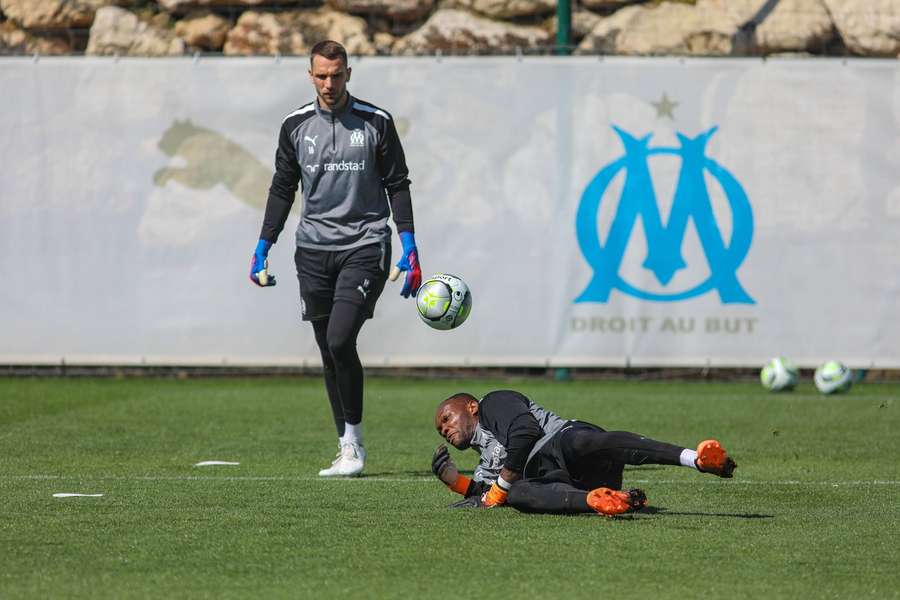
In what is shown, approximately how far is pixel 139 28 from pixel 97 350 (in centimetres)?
380

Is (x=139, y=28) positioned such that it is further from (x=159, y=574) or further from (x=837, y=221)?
(x=159, y=574)

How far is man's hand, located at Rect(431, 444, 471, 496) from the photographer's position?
244 inches

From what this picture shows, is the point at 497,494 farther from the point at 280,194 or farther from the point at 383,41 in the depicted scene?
the point at 383,41

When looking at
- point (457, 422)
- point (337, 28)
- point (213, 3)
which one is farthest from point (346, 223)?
point (213, 3)

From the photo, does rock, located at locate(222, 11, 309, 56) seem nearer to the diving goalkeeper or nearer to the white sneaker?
the white sneaker

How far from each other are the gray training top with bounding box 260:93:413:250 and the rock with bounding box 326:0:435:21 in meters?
7.49

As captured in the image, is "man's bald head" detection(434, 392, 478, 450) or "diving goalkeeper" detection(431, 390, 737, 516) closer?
"diving goalkeeper" detection(431, 390, 737, 516)

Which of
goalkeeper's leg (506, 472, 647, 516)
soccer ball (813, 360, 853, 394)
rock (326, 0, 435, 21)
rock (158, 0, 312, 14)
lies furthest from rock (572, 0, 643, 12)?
goalkeeper's leg (506, 472, 647, 516)

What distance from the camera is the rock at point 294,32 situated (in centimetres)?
1489

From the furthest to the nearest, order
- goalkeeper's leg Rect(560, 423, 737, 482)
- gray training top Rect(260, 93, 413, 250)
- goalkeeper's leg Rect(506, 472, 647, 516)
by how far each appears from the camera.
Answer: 1. gray training top Rect(260, 93, 413, 250)
2. goalkeeper's leg Rect(560, 423, 737, 482)
3. goalkeeper's leg Rect(506, 472, 647, 516)

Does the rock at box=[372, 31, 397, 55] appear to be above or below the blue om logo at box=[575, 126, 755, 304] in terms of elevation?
above

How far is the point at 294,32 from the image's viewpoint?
Result: 589 inches

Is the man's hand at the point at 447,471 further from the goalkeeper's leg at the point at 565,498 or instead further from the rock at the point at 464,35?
the rock at the point at 464,35

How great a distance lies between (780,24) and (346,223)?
826 cm
